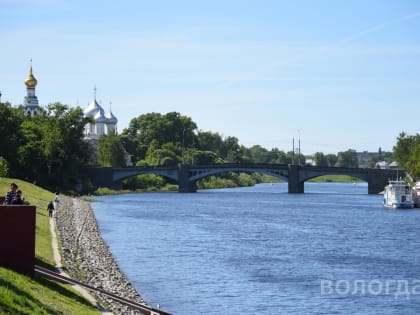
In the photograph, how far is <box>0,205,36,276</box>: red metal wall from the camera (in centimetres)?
2778

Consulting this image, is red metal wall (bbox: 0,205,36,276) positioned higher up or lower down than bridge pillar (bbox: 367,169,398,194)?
lower down

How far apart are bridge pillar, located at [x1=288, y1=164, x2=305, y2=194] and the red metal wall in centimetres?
11721

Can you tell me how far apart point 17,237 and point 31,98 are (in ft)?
493

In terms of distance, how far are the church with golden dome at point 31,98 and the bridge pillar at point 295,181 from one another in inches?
2113

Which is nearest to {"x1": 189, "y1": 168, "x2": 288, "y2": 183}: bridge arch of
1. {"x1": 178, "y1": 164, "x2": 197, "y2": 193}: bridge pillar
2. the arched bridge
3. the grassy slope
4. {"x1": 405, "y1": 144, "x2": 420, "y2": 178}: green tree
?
the arched bridge

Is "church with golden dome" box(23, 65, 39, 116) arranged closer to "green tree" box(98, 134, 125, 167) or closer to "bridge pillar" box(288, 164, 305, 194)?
"green tree" box(98, 134, 125, 167)

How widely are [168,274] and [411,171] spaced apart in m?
107

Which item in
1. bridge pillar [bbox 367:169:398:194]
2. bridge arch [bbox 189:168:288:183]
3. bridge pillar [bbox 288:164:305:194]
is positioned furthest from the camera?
bridge arch [bbox 189:168:288:183]

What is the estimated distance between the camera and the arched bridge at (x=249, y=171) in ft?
465

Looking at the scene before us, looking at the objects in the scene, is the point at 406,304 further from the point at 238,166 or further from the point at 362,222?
the point at 238,166

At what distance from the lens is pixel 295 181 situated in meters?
147

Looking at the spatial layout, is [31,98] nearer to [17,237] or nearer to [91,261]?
[91,261]

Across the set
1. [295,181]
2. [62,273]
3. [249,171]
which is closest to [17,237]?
[62,273]

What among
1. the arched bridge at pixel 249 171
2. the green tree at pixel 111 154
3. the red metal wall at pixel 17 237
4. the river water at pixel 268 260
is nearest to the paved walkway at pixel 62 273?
the red metal wall at pixel 17 237
